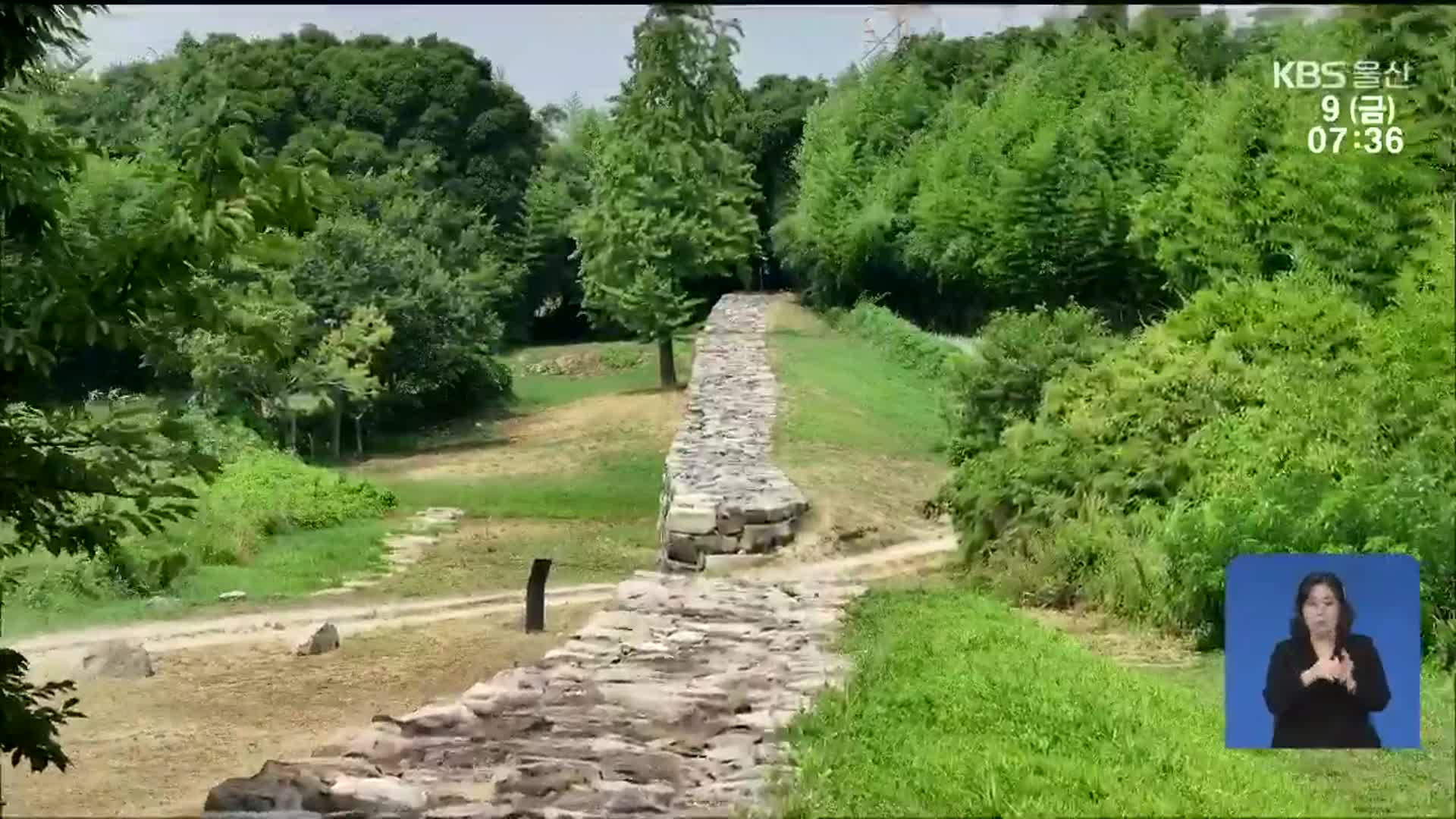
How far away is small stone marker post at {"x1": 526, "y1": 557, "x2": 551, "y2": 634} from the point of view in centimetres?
481

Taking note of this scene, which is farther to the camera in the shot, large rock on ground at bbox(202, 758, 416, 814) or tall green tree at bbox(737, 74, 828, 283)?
tall green tree at bbox(737, 74, 828, 283)

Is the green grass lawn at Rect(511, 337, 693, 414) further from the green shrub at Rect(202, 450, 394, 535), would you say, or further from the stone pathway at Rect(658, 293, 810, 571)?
the green shrub at Rect(202, 450, 394, 535)

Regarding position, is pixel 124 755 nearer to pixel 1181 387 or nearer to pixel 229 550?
pixel 229 550

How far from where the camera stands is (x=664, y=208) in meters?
5.09

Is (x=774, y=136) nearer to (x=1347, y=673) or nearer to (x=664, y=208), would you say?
(x=664, y=208)

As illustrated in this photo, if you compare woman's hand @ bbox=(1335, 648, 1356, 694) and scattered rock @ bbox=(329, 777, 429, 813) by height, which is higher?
woman's hand @ bbox=(1335, 648, 1356, 694)

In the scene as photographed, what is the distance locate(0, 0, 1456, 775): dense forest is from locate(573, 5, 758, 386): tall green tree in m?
0.01

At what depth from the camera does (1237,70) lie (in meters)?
4.70

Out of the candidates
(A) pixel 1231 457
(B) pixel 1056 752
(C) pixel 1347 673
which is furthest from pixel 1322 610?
(A) pixel 1231 457

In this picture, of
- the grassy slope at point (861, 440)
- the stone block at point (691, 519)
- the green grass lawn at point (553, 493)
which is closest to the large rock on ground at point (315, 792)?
the green grass lawn at point (553, 493)

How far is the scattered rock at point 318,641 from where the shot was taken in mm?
4633

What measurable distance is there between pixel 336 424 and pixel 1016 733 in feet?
7.96

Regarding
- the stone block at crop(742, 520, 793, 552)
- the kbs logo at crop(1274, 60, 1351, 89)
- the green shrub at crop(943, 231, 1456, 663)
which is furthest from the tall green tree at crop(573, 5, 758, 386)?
the kbs logo at crop(1274, 60, 1351, 89)

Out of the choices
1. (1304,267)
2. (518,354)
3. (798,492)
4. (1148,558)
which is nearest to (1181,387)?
(1148,558)
